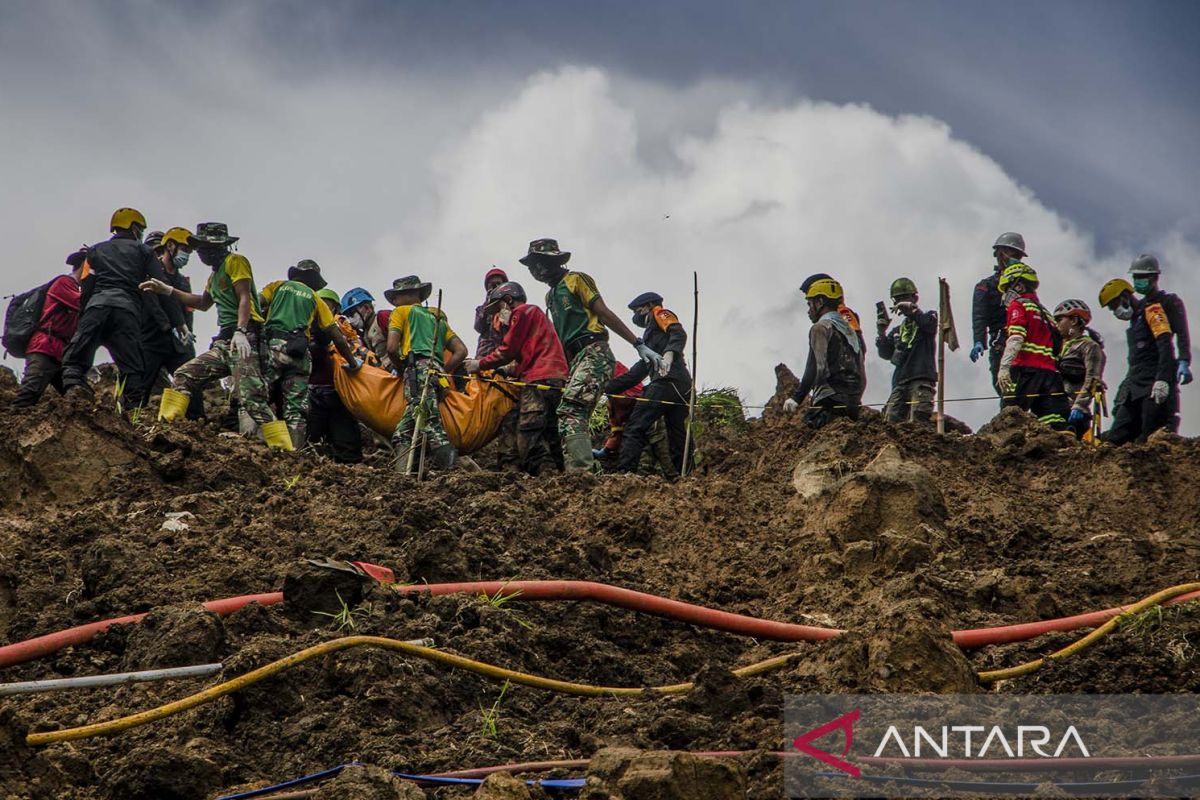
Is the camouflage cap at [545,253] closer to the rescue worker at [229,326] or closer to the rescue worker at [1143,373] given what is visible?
the rescue worker at [229,326]

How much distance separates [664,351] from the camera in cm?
1177

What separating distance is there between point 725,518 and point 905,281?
15.1 ft

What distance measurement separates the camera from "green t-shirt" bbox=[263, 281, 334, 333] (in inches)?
426

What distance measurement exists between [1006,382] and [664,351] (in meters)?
2.93

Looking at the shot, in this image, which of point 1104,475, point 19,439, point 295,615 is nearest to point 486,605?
point 295,615

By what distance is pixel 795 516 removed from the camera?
8.68m

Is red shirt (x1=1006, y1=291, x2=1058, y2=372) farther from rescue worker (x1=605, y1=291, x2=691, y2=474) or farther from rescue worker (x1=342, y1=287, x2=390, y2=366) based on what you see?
rescue worker (x1=342, y1=287, x2=390, y2=366)

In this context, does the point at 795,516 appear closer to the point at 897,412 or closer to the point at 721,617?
the point at 721,617

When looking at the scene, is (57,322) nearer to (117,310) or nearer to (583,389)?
(117,310)

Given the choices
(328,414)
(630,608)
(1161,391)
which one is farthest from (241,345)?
(1161,391)

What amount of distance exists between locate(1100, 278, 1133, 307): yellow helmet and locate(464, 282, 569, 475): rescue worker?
4874 millimetres

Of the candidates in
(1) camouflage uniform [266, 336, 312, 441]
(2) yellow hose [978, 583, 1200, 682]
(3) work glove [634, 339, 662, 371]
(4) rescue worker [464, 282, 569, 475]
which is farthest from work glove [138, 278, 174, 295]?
(2) yellow hose [978, 583, 1200, 682]

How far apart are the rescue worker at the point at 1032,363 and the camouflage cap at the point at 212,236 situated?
21.3 feet

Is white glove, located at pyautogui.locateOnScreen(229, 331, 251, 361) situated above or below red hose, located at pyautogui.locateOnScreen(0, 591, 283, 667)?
above
